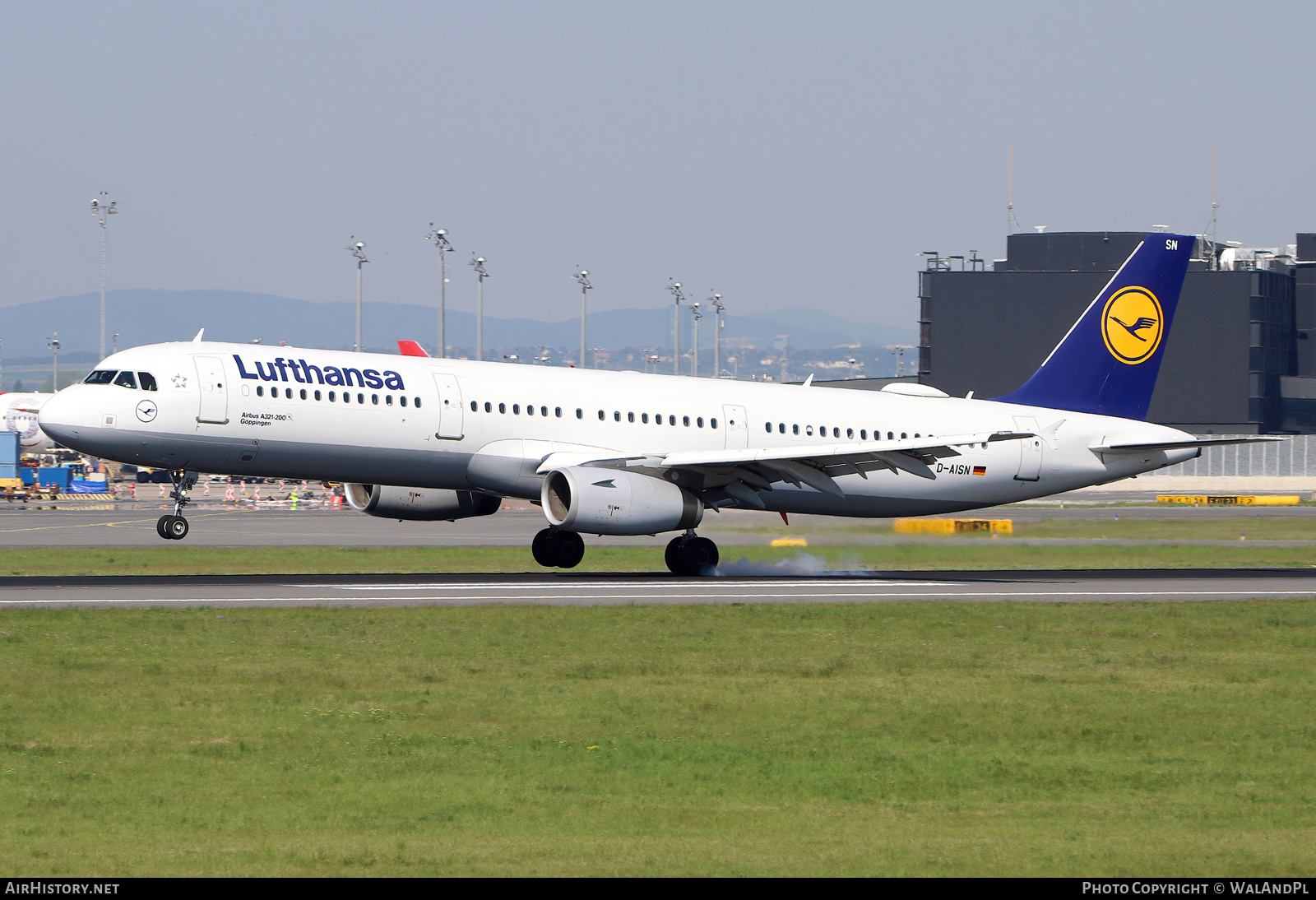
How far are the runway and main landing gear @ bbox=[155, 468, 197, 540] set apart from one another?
104 centimetres

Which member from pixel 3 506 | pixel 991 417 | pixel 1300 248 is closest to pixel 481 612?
pixel 991 417

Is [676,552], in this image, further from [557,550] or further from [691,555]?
[557,550]

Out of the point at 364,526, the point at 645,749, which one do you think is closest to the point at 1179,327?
the point at 364,526

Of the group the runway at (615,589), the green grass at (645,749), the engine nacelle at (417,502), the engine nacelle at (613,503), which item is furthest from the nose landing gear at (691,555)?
the green grass at (645,749)

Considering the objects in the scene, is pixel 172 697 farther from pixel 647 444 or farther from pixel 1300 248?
pixel 1300 248

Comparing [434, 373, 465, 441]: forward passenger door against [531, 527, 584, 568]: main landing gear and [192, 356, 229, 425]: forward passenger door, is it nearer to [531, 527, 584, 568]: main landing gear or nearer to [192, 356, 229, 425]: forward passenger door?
[531, 527, 584, 568]: main landing gear

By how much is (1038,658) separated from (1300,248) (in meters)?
128

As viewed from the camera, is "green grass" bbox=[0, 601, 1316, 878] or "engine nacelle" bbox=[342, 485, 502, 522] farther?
"engine nacelle" bbox=[342, 485, 502, 522]

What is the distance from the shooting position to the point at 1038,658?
20.7 m

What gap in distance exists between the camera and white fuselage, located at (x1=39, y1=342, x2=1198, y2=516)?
102 ft

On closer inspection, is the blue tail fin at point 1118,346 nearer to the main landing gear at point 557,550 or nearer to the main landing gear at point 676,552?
the main landing gear at point 676,552

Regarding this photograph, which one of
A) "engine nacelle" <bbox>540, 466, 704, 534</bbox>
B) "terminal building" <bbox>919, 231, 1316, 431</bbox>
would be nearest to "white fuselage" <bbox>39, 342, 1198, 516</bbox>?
"engine nacelle" <bbox>540, 466, 704, 534</bbox>

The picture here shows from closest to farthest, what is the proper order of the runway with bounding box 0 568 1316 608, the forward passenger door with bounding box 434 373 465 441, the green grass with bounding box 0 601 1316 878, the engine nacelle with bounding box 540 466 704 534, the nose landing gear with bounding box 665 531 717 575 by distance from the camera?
the green grass with bounding box 0 601 1316 878 < the runway with bounding box 0 568 1316 608 < the engine nacelle with bounding box 540 466 704 534 < the forward passenger door with bounding box 434 373 465 441 < the nose landing gear with bounding box 665 531 717 575

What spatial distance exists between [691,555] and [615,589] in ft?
14.4
